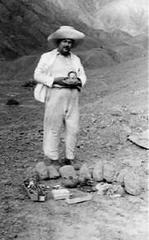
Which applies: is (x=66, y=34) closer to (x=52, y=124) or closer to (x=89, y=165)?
(x=52, y=124)

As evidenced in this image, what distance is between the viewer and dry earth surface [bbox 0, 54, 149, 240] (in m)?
3.79

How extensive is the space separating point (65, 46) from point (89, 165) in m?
1.57

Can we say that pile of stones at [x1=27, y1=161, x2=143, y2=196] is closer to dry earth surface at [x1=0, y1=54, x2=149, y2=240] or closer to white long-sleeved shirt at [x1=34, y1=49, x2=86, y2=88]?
dry earth surface at [x1=0, y1=54, x2=149, y2=240]

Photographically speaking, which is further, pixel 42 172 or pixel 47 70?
pixel 47 70

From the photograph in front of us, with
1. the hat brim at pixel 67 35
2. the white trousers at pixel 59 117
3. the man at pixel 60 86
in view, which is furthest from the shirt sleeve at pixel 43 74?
the hat brim at pixel 67 35

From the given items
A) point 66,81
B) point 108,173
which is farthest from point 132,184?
point 66,81

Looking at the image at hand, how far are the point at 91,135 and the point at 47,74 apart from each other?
2.31 meters

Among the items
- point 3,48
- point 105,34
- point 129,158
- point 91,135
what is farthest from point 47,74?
point 105,34

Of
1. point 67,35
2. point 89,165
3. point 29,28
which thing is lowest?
point 89,165

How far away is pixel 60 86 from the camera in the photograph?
17.0ft

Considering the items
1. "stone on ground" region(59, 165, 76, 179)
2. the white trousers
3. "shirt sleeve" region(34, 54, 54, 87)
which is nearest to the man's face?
"shirt sleeve" region(34, 54, 54, 87)

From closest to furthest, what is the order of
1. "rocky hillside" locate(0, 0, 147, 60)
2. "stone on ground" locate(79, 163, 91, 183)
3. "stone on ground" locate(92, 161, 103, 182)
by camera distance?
"stone on ground" locate(79, 163, 91, 183)
"stone on ground" locate(92, 161, 103, 182)
"rocky hillside" locate(0, 0, 147, 60)

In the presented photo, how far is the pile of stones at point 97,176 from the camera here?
470 cm

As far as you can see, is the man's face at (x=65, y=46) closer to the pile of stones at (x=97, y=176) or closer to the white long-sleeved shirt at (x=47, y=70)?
the white long-sleeved shirt at (x=47, y=70)
